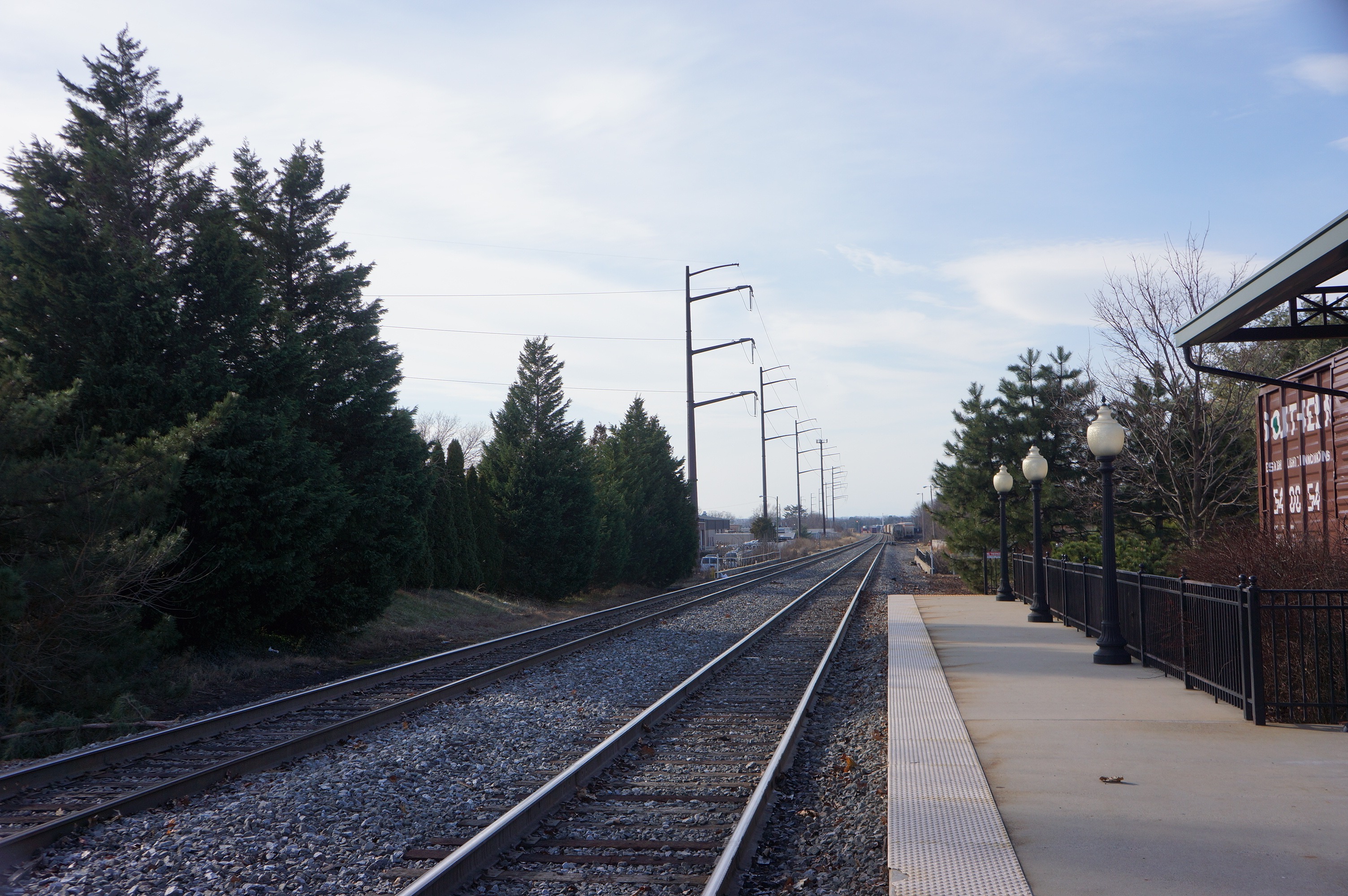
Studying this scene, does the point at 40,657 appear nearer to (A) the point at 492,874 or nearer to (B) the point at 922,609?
(A) the point at 492,874

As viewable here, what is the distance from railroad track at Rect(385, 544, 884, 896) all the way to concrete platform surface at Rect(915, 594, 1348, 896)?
1.69 metres

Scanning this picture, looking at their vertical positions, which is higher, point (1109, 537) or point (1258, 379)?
point (1258, 379)

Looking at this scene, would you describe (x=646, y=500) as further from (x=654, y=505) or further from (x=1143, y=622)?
(x=1143, y=622)

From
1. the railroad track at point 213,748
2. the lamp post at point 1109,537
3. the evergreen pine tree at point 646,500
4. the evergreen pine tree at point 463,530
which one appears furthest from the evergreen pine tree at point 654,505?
the lamp post at point 1109,537

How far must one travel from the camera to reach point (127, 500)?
10.5 metres

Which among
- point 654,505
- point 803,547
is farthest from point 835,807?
point 803,547

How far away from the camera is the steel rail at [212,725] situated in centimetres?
723

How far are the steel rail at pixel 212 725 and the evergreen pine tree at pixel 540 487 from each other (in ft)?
38.7

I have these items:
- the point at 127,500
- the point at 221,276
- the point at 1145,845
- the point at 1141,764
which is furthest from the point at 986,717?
the point at 221,276

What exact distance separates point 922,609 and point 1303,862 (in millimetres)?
16825

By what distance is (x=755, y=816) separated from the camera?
19.8ft

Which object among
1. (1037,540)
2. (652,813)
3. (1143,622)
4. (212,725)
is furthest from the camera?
(1037,540)

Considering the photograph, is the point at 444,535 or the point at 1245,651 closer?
the point at 1245,651

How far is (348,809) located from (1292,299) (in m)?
10.6
